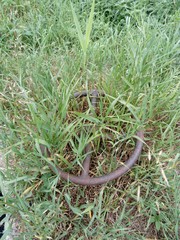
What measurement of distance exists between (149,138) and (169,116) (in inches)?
7.2

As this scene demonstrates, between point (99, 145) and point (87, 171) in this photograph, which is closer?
point (87, 171)

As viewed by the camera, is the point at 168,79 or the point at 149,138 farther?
the point at 168,79

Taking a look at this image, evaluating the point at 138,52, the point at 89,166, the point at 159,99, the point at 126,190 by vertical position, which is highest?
the point at 138,52

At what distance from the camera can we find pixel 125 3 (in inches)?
97.5

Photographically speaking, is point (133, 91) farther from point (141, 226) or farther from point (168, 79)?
point (141, 226)

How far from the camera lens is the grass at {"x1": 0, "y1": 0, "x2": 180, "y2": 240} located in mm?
1399

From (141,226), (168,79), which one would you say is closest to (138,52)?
(168,79)

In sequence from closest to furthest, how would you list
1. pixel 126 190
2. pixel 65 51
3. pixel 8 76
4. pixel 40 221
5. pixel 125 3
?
1. pixel 40 221
2. pixel 126 190
3. pixel 8 76
4. pixel 65 51
5. pixel 125 3

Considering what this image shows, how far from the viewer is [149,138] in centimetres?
162

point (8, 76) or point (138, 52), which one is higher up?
point (138, 52)

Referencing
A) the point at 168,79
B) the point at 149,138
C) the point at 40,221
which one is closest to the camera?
the point at 40,221

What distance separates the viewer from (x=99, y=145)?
158 cm

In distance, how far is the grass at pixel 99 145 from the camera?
4.59ft

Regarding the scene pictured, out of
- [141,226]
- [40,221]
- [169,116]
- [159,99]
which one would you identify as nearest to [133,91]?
[159,99]
